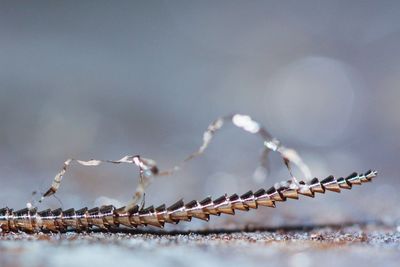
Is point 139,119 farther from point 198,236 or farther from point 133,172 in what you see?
point 198,236

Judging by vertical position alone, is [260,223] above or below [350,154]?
below

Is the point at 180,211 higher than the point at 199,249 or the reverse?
higher

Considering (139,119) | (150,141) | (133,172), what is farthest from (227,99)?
(133,172)

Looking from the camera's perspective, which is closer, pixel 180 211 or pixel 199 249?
pixel 199 249

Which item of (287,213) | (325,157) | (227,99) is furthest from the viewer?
(227,99)

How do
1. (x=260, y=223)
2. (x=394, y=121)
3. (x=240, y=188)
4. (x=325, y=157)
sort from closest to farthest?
(x=260, y=223) < (x=240, y=188) < (x=325, y=157) < (x=394, y=121)

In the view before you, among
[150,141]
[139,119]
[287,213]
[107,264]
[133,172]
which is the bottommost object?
[107,264]

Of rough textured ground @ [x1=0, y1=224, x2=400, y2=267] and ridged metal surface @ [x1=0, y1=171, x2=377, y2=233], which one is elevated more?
ridged metal surface @ [x1=0, y1=171, x2=377, y2=233]
